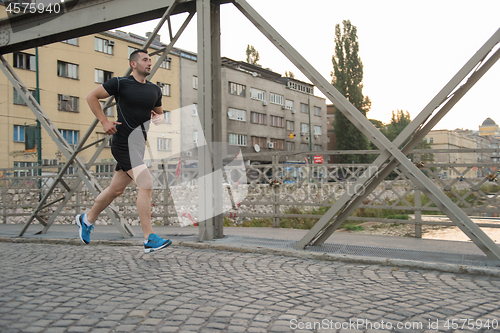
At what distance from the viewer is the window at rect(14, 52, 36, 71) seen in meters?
32.6

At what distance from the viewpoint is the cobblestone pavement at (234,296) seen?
8.84ft

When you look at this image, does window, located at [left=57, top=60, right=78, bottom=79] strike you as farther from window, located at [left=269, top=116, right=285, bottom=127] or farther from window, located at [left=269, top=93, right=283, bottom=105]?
window, located at [left=269, top=116, right=285, bottom=127]

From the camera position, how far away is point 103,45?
38.7 metres

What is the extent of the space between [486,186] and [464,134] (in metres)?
111

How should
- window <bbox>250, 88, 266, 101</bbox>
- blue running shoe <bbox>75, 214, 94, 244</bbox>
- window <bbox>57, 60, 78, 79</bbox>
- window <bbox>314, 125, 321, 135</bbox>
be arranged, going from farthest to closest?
1. window <bbox>314, 125, 321, 135</bbox>
2. window <bbox>250, 88, 266, 101</bbox>
3. window <bbox>57, 60, 78, 79</bbox>
4. blue running shoe <bbox>75, 214, 94, 244</bbox>

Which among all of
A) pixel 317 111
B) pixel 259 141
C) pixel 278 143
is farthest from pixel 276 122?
pixel 317 111

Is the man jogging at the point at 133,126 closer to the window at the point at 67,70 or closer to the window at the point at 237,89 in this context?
the window at the point at 67,70

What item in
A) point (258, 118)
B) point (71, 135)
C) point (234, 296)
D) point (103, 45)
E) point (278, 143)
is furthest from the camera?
point (278, 143)

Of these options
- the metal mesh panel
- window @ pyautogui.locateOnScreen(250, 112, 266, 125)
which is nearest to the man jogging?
the metal mesh panel

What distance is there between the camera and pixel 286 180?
9.11 metres

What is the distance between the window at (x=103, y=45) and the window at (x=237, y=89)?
1644 centimetres

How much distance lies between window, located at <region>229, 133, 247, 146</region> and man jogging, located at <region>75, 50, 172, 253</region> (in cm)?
4700
